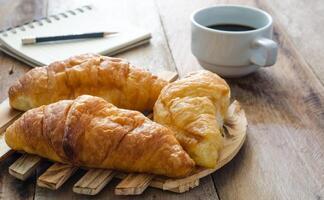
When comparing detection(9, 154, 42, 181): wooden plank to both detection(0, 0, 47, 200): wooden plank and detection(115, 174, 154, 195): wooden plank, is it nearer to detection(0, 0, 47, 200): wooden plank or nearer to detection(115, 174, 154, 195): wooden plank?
detection(0, 0, 47, 200): wooden plank

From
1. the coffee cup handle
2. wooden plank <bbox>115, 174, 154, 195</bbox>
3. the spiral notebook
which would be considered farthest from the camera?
the spiral notebook

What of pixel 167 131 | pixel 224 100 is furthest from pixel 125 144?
pixel 224 100

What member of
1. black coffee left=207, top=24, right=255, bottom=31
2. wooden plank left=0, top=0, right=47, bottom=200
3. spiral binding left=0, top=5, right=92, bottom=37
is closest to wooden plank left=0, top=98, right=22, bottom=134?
wooden plank left=0, top=0, right=47, bottom=200

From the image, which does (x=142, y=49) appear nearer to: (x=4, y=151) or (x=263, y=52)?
(x=263, y=52)

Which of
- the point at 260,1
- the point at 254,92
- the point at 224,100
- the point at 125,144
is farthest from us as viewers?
the point at 260,1

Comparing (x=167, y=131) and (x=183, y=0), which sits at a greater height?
(x=167, y=131)

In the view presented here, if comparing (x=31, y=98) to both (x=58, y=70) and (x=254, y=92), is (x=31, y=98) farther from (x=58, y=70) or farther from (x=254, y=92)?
(x=254, y=92)
